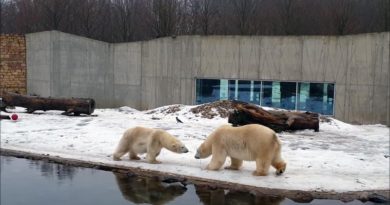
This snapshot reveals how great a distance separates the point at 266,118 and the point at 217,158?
6.17m

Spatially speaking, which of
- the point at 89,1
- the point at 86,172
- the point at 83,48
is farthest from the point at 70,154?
the point at 89,1

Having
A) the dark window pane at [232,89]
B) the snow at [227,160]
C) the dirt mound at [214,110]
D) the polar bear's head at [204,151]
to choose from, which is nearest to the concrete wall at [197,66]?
the dark window pane at [232,89]

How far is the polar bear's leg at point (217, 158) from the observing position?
31.4 ft

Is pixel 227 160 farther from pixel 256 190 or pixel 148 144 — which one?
pixel 256 190

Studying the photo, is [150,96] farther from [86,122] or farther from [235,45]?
[86,122]

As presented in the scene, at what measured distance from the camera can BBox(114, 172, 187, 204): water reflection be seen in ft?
26.2

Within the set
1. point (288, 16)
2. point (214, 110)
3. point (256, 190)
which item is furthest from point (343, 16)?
point (256, 190)

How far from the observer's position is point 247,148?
30.4ft

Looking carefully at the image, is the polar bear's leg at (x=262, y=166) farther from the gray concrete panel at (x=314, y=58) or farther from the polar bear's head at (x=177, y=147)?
the gray concrete panel at (x=314, y=58)

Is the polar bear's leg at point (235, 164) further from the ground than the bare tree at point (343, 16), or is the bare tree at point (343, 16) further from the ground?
the bare tree at point (343, 16)

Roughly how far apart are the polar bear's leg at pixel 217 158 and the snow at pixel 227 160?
17cm

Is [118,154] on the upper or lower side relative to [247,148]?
lower

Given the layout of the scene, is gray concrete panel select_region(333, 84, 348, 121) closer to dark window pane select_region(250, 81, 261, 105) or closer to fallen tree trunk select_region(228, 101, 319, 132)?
dark window pane select_region(250, 81, 261, 105)

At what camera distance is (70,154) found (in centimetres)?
1121
